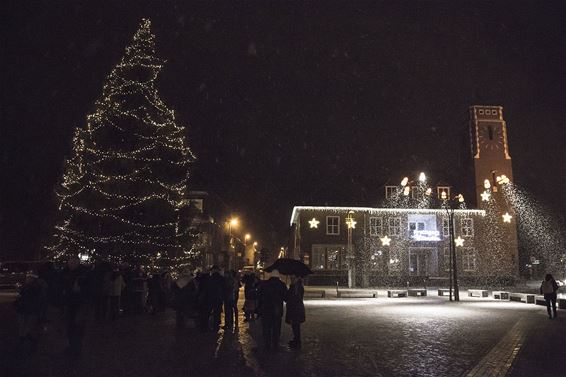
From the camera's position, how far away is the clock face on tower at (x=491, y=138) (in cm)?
4959

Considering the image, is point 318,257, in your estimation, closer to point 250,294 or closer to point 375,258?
point 375,258

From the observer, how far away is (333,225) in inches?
1831

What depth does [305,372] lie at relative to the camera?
28.1ft

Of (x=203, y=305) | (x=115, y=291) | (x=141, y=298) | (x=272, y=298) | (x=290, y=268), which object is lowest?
(x=141, y=298)

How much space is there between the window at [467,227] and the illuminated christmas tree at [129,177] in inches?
1317

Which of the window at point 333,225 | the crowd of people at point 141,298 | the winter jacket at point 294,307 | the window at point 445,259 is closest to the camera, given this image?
the crowd of people at point 141,298

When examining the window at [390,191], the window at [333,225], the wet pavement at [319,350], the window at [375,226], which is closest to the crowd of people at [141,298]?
the wet pavement at [319,350]

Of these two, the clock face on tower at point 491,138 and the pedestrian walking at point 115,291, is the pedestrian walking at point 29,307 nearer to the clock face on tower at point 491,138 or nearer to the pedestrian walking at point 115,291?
the pedestrian walking at point 115,291

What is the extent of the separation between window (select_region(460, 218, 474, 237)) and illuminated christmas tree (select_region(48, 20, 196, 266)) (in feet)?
110

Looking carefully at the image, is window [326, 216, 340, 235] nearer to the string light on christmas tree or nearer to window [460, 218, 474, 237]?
the string light on christmas tree

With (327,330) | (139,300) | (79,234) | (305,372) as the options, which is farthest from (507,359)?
(79,234)

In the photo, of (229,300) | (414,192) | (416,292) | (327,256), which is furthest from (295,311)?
(414,192)

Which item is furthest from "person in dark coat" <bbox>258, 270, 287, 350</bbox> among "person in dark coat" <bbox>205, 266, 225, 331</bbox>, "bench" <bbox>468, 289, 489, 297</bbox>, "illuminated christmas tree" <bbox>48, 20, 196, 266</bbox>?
"bench" <bbox>468, 289, 489, 297</bbox>

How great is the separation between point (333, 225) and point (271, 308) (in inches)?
1421
